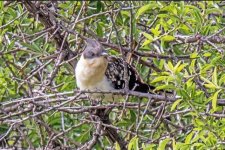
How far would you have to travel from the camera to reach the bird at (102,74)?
12.4 ft

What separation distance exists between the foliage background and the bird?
6 centimetres

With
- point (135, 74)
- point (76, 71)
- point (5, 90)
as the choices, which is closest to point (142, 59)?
point (135, 74)

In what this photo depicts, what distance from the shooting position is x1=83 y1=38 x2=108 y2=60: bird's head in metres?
3.62

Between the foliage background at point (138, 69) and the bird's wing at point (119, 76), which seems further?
the bird's wing at point (119, 76)

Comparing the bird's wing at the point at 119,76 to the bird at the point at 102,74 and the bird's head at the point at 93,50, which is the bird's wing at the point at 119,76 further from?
the bird's head at the point at 93,50

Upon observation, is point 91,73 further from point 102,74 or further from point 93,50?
point 93,50

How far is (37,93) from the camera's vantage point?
3.65 meters

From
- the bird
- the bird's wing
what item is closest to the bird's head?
the bird


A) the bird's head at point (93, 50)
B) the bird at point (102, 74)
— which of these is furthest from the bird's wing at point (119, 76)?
the bird's head at point (93, 50)

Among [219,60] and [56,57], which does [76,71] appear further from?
[219,60]

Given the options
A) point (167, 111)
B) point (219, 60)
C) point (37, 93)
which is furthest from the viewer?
point (167, 111)

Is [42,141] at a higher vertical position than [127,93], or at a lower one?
lower

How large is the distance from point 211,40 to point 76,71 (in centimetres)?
91

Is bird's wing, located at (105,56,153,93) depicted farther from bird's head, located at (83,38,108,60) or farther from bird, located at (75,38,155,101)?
bird's head, located at (83,38,108,60)
